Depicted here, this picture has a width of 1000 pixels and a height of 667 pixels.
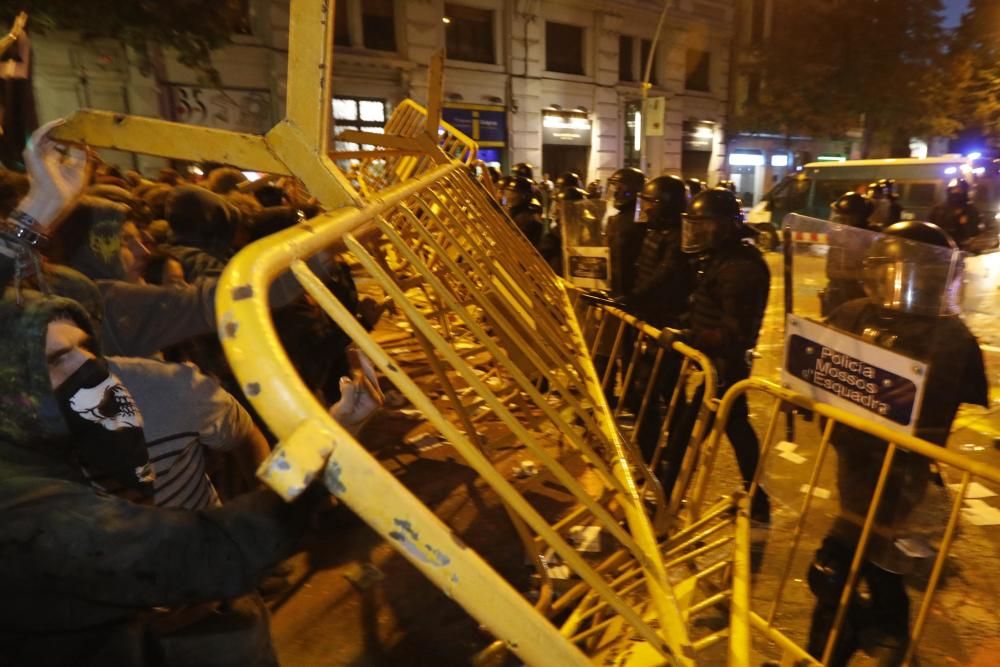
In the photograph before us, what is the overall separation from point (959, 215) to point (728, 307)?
31.0ft

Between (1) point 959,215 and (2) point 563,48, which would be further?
(2) point 563,48

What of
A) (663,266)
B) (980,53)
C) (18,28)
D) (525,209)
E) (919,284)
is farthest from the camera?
(980,53)

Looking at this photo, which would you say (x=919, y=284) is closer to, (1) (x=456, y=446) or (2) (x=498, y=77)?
(1) (x=456, y=446)

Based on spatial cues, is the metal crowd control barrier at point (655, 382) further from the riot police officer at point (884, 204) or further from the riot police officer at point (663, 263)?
the riot police officer at point (884, 204)

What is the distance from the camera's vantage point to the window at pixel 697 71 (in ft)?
85.4

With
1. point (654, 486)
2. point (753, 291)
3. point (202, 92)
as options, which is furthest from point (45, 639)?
point (202, 92)

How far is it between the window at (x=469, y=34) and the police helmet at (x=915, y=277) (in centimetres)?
1943

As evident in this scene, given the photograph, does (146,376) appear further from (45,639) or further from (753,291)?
(753,291)

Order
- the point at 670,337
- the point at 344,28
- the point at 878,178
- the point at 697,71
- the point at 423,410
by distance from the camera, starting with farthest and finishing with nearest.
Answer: the point at 697,71 → the point at 344,28 → the point at 878,178 → the point at 670,337 → the point at 423,410

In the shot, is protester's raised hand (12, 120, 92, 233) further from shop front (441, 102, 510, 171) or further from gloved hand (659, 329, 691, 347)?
shop front (441, 102, 510, 171)

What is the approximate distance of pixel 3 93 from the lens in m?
1.90

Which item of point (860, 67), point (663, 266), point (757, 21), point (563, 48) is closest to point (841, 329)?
point (663, 266)

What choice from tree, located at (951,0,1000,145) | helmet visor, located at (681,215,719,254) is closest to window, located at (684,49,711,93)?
tree, located at (951,0,1000,145)

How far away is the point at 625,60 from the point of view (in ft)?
77.7
